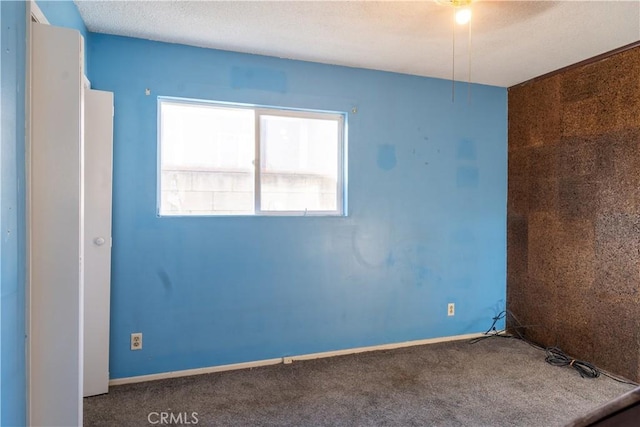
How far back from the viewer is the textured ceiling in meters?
2.07

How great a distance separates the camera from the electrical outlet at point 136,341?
8.18 feet

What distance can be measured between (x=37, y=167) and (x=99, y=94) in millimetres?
1141

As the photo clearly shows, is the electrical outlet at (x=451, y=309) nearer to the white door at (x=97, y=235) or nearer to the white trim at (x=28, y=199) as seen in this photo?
the white door at (x=97, y=235)

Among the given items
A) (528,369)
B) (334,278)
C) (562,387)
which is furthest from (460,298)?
(334,278)

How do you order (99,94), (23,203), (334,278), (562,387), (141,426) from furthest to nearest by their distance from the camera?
(334,278)
(562,387)
(99,94)
(141,426)
(23,203)

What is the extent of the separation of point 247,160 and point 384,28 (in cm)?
132

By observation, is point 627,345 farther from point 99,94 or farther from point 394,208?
point 99,94

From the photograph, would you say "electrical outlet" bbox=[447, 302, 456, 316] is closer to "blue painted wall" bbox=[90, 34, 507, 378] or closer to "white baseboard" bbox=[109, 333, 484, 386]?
"blue painted wall" bbox=[90, 34, 507, 378]

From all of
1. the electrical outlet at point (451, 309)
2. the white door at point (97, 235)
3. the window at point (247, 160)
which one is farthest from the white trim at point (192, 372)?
the electrical outlet at point (451, 309)

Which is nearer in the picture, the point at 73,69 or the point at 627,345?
the point at 73,69

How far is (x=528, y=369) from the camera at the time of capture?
9.01 feet

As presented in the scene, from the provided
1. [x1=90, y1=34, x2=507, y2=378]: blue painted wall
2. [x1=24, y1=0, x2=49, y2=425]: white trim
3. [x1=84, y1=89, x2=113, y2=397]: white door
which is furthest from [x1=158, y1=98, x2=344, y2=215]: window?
[x1=24, y1=0, x2=49, y2=425]: white trim

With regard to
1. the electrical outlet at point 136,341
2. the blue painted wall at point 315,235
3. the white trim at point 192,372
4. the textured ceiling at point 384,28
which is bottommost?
the white trim at point 192,372

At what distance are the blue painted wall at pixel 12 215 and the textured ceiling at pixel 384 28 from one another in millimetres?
1024
